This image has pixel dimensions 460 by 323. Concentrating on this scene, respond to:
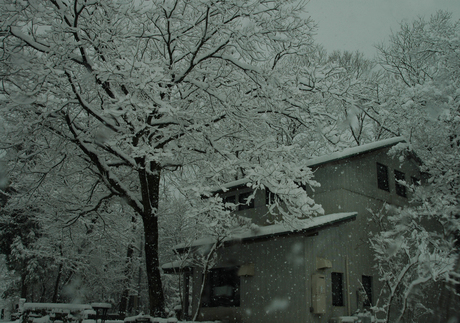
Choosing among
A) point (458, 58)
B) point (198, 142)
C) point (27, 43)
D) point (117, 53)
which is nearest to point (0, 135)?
point (27, 43)

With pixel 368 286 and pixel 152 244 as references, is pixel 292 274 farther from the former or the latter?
pixel 152 244

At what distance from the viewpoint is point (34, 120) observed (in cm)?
982

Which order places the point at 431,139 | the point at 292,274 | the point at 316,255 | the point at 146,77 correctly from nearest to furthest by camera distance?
the point at 146,77, the point at 292,274, the point at 316,255, the point at 431,139

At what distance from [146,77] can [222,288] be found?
9.44 metres

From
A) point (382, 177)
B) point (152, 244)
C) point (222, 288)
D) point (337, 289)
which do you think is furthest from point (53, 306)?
point (382, 177)

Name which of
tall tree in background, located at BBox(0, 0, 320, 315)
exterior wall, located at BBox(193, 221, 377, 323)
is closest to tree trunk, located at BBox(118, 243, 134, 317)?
exterior wall, located at BBox(193, 221, 377, 323)

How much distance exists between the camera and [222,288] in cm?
1457

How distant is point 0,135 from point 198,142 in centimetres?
591

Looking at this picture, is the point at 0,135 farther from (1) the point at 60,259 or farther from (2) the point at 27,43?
(1) the point at 60,259

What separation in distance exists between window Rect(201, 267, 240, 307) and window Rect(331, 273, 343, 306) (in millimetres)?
3368

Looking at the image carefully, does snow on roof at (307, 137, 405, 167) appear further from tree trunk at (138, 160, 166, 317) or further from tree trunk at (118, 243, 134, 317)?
tree trunk at (118, 243, 134, 317)

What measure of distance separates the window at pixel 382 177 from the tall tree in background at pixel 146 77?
6.15 meters

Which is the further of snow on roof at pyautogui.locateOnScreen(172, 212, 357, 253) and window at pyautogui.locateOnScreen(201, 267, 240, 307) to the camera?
window at pyautogui.locateOnScreen(201, 267, 240, 307)

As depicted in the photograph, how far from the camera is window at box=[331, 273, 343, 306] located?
485 inches
